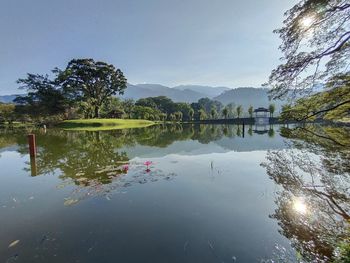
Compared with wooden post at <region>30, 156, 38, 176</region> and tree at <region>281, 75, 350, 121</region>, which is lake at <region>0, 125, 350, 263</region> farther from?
tree at <region>281, 75, 350, 121</region>

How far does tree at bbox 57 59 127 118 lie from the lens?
139 ft

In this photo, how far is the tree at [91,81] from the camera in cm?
4241

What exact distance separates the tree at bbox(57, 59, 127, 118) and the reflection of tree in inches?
1633

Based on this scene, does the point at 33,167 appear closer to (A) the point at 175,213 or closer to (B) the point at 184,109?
(A) the point at 175,213

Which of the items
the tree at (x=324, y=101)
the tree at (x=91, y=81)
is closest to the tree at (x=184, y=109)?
the tree at (x=91, y=81)

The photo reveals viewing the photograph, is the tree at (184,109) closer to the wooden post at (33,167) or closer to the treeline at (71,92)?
the treeline at (71,92)

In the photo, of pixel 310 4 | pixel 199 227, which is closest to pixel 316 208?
pixel 199 227

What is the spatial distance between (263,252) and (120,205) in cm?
328

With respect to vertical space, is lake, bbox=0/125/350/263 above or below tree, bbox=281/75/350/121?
below

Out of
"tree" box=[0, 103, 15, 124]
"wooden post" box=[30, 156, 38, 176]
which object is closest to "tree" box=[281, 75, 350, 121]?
"wooden post" box=[30, 156, 38, 176]

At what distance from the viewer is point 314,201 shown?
5.35 meters

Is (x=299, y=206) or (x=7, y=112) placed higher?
(x=7, y=112)

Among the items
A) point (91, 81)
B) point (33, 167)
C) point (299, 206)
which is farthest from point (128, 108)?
point (299, 206)

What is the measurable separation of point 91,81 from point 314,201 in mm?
46487
